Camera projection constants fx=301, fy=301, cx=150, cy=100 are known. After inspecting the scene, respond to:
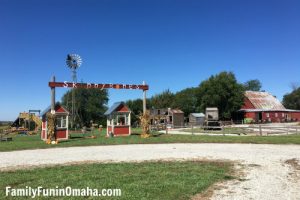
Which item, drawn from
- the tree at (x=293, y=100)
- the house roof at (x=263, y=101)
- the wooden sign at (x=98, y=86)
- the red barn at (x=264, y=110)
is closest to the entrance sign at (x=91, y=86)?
the wooden sign at (x=98, y=86)

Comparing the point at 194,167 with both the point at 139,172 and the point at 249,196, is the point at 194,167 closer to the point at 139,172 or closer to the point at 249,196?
the point at 139,172

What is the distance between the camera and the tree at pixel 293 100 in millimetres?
90875

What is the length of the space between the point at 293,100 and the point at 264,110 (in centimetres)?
3265

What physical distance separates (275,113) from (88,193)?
6701 cm

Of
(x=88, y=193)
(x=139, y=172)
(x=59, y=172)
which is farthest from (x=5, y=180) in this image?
(x=139, y=172)

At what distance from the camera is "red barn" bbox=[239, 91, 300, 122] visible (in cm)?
6575

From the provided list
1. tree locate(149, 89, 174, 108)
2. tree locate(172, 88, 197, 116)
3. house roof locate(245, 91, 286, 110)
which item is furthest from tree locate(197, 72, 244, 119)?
tree locate(149, 89, 174, 108)

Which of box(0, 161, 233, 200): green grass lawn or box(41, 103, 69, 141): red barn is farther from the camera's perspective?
box(41, 103, 69, 141): red barn

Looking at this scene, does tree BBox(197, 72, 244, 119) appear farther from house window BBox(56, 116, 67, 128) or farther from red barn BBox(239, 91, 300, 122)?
house window BBox(56, 116, 67, 128)

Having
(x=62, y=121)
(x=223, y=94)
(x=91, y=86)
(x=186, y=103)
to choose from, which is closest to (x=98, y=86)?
(x=91, y=86)

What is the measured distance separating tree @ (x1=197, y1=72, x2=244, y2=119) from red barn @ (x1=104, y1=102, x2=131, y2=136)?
33.2 m

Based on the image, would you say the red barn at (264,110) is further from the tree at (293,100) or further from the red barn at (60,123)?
the red barn at (60,123)

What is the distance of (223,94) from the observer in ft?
202

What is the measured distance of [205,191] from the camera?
285 inches
